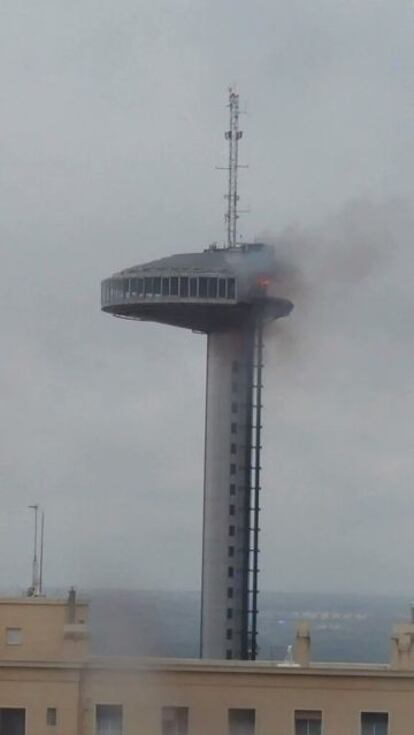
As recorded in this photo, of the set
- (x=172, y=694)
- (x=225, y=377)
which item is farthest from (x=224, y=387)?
(x=172, y=694)

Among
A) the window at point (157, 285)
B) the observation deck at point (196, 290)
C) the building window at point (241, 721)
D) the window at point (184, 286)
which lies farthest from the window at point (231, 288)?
the building window at point (241, 721)

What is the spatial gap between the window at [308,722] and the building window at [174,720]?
2693 millimetres

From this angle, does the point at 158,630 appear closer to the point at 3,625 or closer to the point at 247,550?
the point at 3,625

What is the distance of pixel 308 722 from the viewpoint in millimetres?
44344

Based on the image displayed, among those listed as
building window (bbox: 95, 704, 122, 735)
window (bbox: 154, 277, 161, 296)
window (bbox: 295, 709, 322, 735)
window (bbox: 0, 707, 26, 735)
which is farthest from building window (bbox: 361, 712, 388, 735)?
window (bbox: 154, 277, 161, 296)

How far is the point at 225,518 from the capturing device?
80.1 m

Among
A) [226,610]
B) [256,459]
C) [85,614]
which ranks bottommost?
[85,614]

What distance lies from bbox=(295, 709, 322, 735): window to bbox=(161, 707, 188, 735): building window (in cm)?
269

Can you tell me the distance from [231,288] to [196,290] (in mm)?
1503

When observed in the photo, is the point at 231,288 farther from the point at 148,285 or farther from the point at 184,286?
the point at 148,285

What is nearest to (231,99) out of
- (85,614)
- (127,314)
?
(127,314)

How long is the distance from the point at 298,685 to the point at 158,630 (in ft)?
48.8

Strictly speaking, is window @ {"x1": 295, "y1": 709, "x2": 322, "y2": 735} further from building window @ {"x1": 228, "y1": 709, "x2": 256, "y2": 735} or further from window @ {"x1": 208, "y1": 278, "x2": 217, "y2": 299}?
window @ {"x1": 208, "y1": 278, "x2": 217, "y2": 299}

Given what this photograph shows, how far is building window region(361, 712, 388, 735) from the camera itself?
145 ft
